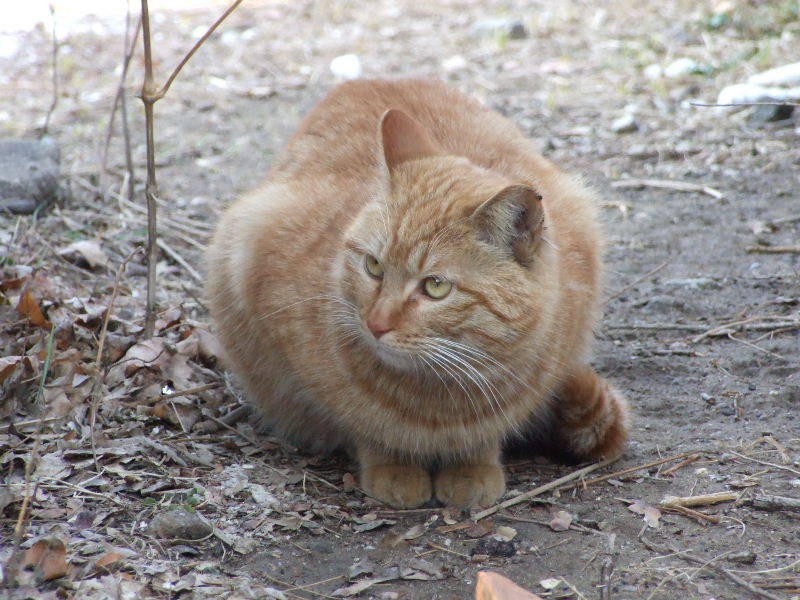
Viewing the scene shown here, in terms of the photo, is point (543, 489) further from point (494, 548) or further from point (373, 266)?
point (373, 266)

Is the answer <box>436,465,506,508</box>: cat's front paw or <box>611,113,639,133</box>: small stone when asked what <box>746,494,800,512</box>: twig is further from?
<box>611,113,639,133</box>: small stone

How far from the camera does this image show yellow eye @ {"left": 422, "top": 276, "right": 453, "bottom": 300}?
2818mm

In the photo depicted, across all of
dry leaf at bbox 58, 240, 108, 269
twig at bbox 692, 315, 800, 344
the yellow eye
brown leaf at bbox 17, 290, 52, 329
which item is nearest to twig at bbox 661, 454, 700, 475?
twig at bbox 692, 315, 800, 344

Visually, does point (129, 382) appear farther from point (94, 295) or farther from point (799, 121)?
point (799, 121)

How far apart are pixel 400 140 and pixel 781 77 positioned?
4.44m

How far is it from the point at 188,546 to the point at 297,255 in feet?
3.77

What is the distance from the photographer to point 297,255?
336cm

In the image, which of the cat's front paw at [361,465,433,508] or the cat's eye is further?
the cat's front paw at [361,465,433,508]

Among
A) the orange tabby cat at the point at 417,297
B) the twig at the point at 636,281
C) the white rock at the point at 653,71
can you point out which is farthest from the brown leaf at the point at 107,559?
the white rock at the point at 653,71

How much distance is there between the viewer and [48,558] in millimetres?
2402

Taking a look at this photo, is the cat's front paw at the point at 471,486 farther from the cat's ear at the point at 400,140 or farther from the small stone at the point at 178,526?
the cat's ear at the point at 400,140

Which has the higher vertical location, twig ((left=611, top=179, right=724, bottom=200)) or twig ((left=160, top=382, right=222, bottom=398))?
twig ((left=611, top=179, right=724, bottom=200))

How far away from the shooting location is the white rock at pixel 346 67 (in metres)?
8.34

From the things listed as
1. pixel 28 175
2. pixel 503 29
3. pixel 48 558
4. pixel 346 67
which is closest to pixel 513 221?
pixel 48 558
